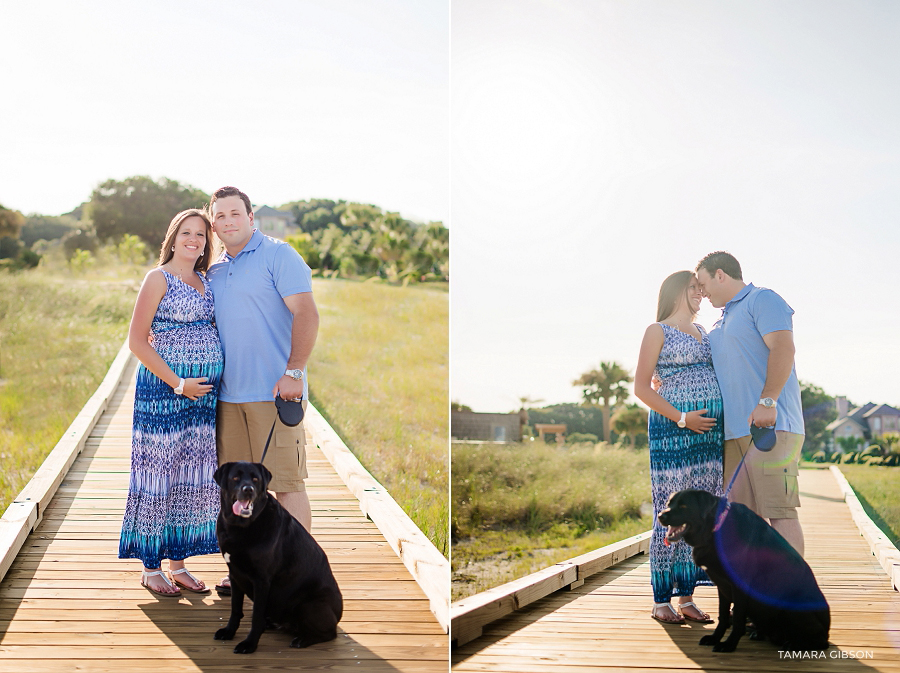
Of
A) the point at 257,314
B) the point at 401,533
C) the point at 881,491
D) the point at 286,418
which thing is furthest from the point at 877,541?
the point at 257,314

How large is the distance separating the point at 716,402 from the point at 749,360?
0.69ft

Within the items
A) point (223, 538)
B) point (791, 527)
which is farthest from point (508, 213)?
point (223, 538)

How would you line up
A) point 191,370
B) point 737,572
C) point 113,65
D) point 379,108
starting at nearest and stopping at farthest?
point 737,572
point 191,370
point 113,65
point 379,108

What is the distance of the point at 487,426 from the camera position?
16.1 metres

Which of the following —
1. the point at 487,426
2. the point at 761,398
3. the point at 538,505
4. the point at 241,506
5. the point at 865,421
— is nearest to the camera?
the point at 241,506

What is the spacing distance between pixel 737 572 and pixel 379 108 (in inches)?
939

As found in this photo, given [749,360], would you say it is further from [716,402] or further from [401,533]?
[401,533]

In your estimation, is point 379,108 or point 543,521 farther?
point 379,108

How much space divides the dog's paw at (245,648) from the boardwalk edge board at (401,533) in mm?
674

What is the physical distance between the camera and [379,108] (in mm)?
24359

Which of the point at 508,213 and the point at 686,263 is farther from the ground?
the point at 508,213

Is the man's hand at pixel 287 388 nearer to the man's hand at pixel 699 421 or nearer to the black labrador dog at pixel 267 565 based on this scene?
the black labrador dog at pixel 267 565

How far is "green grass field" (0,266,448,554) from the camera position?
707cm

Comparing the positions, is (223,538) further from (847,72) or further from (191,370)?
(847,72)
